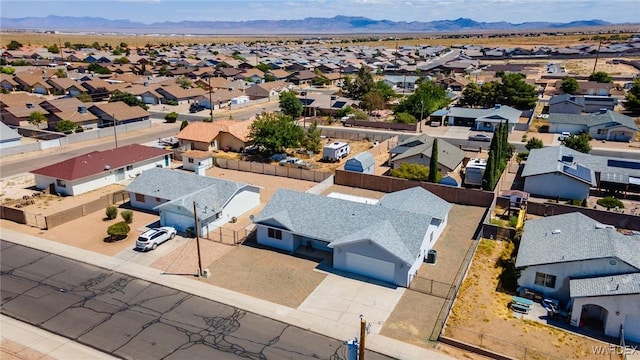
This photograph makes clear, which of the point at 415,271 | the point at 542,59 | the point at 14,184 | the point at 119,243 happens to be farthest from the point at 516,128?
A: the point at 542,59

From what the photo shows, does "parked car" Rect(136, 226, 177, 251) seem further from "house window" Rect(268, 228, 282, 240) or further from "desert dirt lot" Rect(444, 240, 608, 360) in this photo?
"desert dirt lot" Rect(444, 240, 608, 360)

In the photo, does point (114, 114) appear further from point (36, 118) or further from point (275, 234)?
point (275, 234)

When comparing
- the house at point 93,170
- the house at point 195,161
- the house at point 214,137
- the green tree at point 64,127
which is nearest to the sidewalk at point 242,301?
the house at point 93,170

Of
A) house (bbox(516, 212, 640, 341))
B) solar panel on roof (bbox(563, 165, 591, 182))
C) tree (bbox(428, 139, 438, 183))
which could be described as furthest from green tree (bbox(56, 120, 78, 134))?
solar panel on roof (bbox(563, 165, 591, 182))

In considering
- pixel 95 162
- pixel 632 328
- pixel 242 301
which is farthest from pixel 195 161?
pixel 632 328

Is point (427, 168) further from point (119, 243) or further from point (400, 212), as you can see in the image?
point (119, 243)
